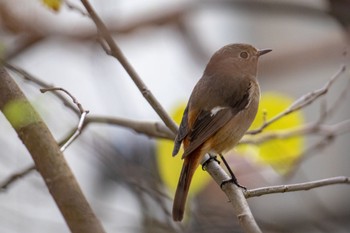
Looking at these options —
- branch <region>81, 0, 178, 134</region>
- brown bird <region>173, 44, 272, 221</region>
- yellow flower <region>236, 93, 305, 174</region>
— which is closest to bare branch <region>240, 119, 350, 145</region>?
yellow flower <region>236, 93, 305, 174</region>

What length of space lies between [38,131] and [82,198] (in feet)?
0.87

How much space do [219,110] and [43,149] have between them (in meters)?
1.03

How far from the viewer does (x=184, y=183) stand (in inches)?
119

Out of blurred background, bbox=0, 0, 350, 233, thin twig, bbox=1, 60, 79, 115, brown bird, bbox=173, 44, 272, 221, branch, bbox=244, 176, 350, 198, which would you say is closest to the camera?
branch, bbox=244, 176, 350, 198

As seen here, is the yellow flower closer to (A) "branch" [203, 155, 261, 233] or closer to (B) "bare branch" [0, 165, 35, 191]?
(A) "branch" [203, 155, 261, 233]

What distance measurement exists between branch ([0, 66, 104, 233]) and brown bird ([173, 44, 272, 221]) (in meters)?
0.55

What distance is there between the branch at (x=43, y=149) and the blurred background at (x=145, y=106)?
6 centimetres

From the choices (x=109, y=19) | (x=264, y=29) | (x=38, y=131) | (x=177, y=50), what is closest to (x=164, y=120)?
(x=38, y=131)

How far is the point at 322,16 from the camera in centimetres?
559

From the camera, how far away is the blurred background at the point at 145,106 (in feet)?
12.6

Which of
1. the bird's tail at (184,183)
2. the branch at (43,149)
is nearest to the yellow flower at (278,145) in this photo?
the bird's tail at (184,183)

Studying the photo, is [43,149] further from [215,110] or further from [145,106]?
[145,106]

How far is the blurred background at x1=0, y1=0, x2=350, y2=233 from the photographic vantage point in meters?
3.85

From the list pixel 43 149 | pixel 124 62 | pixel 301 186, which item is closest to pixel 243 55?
pixel 124 62
